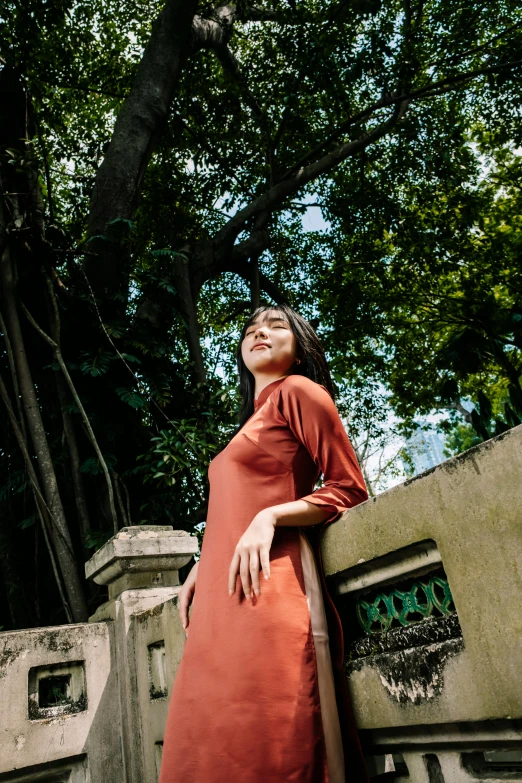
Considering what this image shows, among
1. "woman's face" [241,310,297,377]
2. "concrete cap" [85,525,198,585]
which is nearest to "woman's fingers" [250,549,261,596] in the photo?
"woman's face" [241,310,297,377]

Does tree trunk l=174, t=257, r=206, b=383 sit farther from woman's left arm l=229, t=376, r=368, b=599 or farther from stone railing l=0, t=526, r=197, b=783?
woman's left arm l=229, t=376, r=368, b=599

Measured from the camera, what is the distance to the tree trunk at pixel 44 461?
2.90 m

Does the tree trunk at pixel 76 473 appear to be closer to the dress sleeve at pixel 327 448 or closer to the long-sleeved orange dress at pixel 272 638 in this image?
the long-sleeved orange dress at pixel 272 638

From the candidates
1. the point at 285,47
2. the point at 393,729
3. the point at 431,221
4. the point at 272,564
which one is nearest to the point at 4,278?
the point at 272,564

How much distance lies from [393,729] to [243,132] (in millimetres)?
6515

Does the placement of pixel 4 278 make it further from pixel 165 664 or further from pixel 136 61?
pixel 136 61

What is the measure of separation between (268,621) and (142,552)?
45.6 inches

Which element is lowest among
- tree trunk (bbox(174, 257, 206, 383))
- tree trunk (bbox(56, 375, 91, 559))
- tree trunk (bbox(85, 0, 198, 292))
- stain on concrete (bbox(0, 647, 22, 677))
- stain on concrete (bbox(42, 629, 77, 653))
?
stain on concrete (bbox(0, 647, 22, 677))

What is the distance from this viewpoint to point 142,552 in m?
2.12

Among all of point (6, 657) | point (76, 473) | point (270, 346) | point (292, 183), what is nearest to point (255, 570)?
point (270, 346)

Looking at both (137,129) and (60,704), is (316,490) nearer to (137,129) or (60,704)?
(60,704)

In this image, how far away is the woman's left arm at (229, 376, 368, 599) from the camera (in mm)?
1120

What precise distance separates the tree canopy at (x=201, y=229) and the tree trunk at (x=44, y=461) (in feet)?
0.04

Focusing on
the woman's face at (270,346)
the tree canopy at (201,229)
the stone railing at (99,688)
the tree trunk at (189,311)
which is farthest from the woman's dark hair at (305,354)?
the tree trunk at (189,311)
